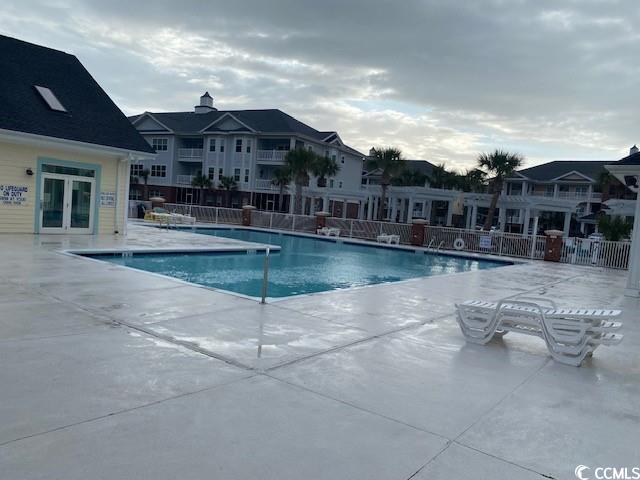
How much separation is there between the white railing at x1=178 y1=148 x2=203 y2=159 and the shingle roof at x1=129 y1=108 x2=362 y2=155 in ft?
5.37

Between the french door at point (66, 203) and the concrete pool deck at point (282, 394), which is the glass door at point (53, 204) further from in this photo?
the concrete pool deck at point (282, 394)

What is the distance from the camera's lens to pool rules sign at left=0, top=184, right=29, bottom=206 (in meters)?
15.1

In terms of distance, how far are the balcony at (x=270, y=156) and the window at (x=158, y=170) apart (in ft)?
34.9

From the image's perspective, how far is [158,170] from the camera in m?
49.5

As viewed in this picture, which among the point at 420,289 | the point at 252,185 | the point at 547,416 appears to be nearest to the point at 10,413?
the point at 547,416

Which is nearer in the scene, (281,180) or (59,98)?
(59,98)

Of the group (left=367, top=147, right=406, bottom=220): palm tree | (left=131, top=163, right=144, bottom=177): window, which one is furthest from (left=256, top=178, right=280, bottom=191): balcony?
(left=131, top=163, right=144, bottom=177): window

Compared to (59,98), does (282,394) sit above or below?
below

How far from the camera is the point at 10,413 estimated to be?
348 cm

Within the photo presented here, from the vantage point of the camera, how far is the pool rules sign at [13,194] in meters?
15.1

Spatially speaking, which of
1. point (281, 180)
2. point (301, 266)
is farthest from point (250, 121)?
point (301, 266)

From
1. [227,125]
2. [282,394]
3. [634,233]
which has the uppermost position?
[227,125]

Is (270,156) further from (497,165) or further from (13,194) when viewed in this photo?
(13,194)

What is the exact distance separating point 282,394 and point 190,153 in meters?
46.4
